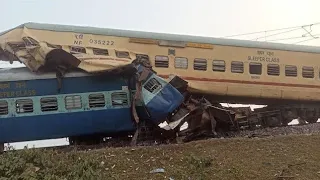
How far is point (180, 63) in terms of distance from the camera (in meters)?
16.2

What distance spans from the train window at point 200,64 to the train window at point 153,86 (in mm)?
2598

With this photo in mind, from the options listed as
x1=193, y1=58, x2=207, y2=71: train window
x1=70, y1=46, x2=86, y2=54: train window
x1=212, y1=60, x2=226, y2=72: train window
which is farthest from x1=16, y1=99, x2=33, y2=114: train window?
x1=212, y1=60, x2=226, y2=72: train window

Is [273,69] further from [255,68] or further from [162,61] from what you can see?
[162,61]

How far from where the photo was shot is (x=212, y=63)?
16.5m

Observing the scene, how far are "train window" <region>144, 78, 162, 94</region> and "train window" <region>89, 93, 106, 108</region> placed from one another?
1.53 meters

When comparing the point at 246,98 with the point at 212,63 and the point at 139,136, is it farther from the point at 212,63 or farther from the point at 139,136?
the point at 139,136

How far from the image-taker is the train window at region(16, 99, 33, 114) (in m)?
13.9

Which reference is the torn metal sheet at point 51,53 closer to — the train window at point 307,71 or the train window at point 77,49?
the train window at point 77,49

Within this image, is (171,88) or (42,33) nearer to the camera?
(171,88)

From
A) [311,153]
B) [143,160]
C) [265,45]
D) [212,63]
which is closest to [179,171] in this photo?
[143,160]

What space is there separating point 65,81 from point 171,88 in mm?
3560

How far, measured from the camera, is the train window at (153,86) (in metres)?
14.1

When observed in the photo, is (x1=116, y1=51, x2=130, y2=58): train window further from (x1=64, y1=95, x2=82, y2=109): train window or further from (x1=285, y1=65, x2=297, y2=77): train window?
(x1=285, y1=65, x2=297, y2=77): train window

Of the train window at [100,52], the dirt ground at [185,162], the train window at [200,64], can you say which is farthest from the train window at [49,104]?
the train window at [200,64]
